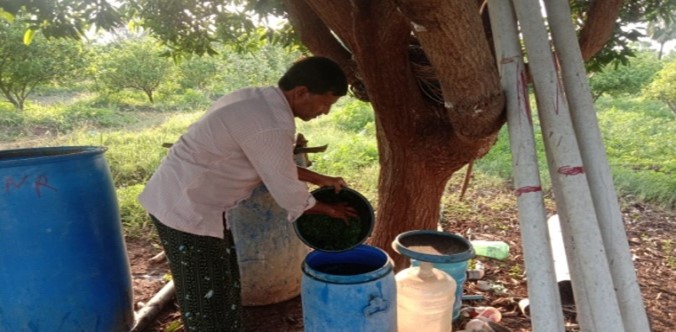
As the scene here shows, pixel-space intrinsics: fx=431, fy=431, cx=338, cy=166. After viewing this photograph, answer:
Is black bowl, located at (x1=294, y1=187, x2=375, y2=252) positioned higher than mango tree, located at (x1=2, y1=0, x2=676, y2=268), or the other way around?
mango tree, located at (x1=2, y1=0, x2=676, y2=268)

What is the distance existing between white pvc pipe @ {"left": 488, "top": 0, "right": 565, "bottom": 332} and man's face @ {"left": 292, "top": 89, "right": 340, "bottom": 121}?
30.6 inches

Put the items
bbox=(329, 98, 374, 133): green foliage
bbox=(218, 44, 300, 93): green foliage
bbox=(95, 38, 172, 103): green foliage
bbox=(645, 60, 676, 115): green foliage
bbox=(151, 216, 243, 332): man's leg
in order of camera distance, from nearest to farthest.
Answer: bbox=(151, 216, 243, 332): man's leg
bbox=(645, 60, 676, 115): green foliage
bbox=(329, 98, 374, 133): green foliage
bbox=(95, 38, 172, 103): green foliage
bbox=(218, 44, 300, 93): green foliage

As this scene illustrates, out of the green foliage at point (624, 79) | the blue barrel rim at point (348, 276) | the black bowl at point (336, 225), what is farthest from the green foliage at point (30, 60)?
the green foliage at point (624, 79)

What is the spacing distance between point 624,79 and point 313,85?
17.2 m

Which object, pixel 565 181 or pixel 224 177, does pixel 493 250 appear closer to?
pixel 565 181

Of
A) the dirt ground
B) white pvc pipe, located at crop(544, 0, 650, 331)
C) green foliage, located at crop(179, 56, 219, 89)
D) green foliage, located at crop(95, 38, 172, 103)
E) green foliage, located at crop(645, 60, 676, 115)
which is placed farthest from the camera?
green foliage, located at crop(179, 56, 219, 89)

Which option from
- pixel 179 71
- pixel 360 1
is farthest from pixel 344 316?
pixel 179 71

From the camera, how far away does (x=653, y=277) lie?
3777 mm

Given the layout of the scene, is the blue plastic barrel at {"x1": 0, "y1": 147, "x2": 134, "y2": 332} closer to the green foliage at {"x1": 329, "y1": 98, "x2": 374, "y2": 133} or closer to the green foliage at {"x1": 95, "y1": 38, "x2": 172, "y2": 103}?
the green foliage at {"x1": 329, "y1": 98, "x2": 374, "y2": 133}

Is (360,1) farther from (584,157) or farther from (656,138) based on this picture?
(656,138)

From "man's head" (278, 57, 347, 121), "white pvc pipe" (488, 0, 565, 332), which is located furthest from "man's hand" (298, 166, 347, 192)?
"white pvc pipe" (488, 0, 565, 332)

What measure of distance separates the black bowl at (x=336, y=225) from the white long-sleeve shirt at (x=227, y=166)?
277 mm

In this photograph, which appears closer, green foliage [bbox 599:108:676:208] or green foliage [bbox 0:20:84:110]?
green foliage [bbox 599:108:676:208]

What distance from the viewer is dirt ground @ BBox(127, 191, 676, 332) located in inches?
119
